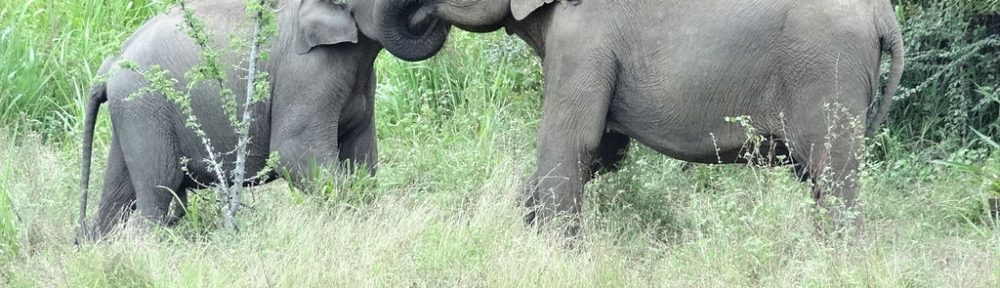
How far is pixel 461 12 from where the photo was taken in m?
7.21

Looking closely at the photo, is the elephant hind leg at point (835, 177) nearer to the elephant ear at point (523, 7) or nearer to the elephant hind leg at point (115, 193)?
the elephant ear at point (523, 7)

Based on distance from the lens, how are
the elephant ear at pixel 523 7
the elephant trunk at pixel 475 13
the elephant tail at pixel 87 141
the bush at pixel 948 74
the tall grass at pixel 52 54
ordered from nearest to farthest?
1. the elephant ear at pixel 523 7
2. the elephant trunk at pixel 475 13
3. the elephant tail at pixel 87 141
4. the bush at pixel 948 74
5. the tall grass at pixel 52 54

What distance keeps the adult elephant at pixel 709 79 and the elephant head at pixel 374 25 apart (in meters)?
0.33

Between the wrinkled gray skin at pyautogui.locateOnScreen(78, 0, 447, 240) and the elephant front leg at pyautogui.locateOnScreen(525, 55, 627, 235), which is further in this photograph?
the wrinkled gray skin at pyautogui.locateOnScreen(78, 0, 447, 240)

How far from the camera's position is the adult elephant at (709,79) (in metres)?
6.67

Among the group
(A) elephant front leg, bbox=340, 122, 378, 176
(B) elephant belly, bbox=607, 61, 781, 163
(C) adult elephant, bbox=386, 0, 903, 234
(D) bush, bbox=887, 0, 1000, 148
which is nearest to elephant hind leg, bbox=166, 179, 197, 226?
(A) elephant front leg, bbox=340, 122, 378, 176

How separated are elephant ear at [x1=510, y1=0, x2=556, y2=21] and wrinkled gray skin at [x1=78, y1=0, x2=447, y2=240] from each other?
1.96 ft

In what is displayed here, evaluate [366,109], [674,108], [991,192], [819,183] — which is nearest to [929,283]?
[819,183]

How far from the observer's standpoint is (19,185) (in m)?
8.54

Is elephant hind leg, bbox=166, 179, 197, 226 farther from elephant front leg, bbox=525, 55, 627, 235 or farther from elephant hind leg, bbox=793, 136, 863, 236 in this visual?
elephant hind leg, bbox=793, 136, 863, 236

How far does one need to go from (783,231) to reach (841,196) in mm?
326

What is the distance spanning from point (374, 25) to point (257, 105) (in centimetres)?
66

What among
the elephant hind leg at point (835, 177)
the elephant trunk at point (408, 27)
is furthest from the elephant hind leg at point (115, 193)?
the elephant hind leg at point (835, 177)

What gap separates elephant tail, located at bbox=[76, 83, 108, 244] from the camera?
7633 mm
